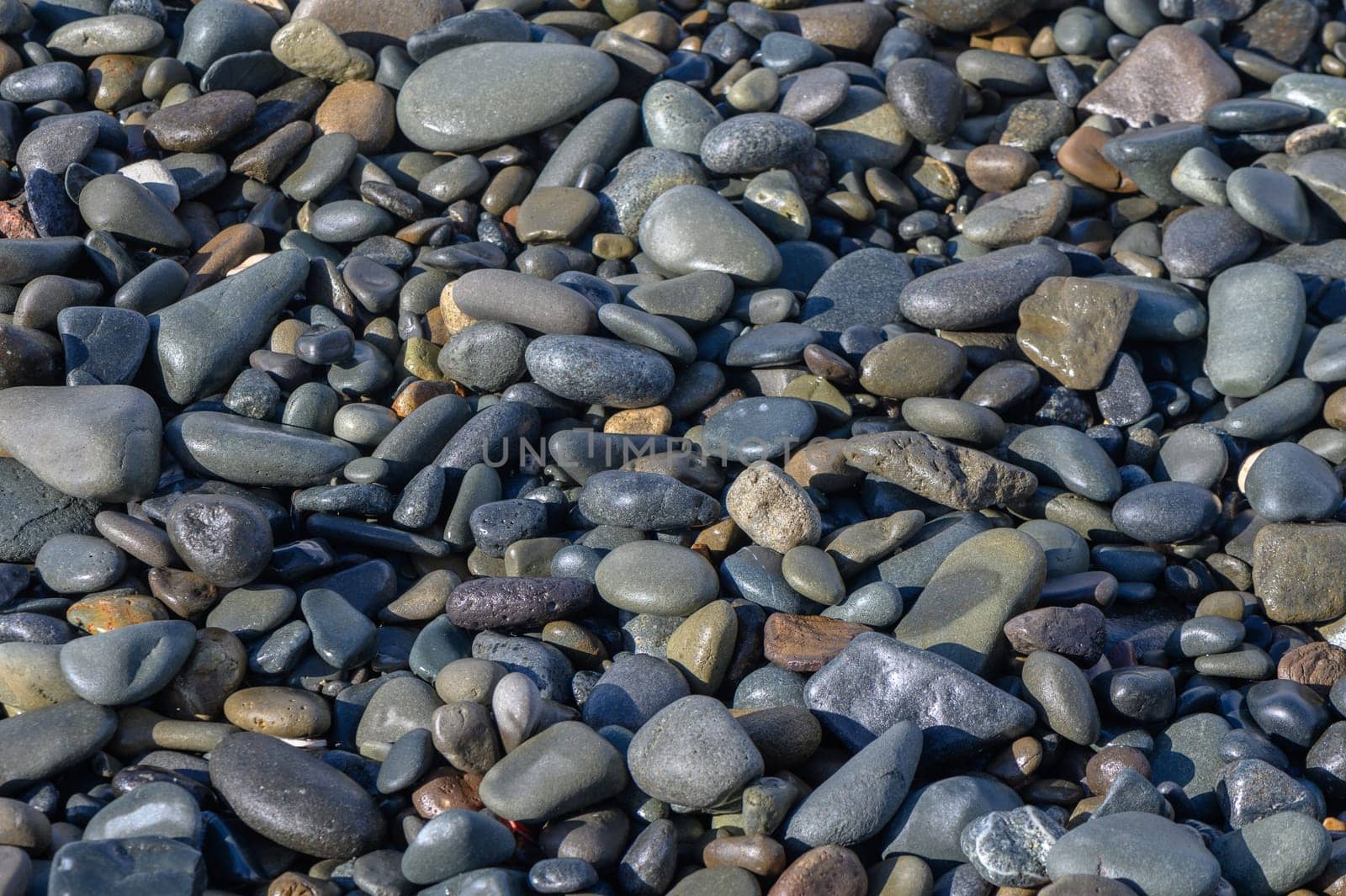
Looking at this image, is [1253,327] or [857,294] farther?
[857,294]

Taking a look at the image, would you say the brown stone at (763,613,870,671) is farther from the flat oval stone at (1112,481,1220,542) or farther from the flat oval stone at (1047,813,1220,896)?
the flat oval stone at (1112,481,1220,542)

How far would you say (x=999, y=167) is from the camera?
5.21 m

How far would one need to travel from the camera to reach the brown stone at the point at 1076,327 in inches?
169

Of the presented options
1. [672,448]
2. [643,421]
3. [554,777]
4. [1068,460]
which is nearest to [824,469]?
[672,448]

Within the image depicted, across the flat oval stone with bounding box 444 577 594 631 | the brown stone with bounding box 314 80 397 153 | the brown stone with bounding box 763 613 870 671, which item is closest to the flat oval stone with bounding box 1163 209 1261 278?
the brown stone with bounding box 763 613 870 671

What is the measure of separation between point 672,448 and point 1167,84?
323cm

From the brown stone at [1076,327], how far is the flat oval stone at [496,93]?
7.26 ft

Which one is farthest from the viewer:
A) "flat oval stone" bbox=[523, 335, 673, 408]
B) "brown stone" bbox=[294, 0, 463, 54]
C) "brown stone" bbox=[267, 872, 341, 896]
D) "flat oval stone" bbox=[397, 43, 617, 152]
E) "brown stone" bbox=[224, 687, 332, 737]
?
"brown stone" bbox=[294, 0, 463, 54]

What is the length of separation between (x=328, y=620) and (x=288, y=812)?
0.72m

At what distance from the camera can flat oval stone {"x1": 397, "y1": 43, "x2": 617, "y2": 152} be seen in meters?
5.05

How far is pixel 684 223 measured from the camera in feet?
15.2

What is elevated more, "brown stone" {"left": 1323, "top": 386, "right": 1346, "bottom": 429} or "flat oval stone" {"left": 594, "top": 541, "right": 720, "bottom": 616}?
"brown stone" {"left": 1323, "top": 386, "right": 1346, "bottom": 429}

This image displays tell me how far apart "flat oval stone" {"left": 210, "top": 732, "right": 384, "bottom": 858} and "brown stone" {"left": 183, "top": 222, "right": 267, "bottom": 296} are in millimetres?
2304

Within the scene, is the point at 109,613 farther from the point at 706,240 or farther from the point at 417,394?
the point at 706,240
